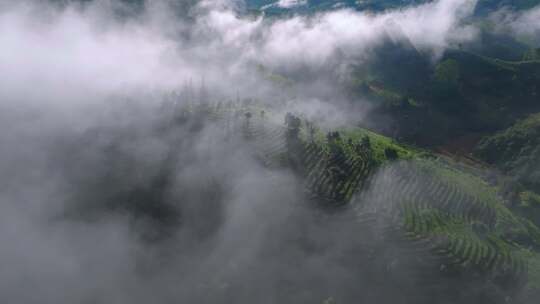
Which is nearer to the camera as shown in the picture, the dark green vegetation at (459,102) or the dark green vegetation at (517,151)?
the dark green vegetation at (517,151)

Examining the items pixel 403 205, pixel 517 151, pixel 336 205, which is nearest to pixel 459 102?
pixel 517 151

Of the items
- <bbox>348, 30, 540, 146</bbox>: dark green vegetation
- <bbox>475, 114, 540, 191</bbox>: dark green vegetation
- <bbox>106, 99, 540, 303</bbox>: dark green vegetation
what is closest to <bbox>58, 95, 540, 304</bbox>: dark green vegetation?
<bbox>106, 99, 540, 303</bbox>: dark green vegetation

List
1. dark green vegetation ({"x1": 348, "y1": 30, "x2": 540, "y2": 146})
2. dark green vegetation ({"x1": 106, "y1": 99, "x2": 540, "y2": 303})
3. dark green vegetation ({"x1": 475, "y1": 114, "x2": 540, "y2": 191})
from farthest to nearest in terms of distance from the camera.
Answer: dark green vegetation ({"x1": 348, "y1": 30, "x2": 540, "y2": 146})
dark green vegetation ({"x1": 475, "y1": 114, "x2": 540, "y2": 191})
dark green vegetation ({"x1": 106, "y1": 99, "x2": 540, "y2": 303})

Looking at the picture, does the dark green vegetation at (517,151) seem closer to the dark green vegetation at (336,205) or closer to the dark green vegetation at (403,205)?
the dark green vegetation at (336,205)

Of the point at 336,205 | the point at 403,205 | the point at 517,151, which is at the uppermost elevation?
the point at 517,151

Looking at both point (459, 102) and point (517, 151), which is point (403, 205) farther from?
point (459, 102)

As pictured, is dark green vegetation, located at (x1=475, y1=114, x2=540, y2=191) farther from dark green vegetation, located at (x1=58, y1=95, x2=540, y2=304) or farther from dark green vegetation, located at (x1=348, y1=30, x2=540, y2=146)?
dark green vegetation, located at (x1=348, y1=30, x2=540, y2=146)

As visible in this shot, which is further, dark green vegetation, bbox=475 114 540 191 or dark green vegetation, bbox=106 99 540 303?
dark green vegetation, bbox=475 114 540 191

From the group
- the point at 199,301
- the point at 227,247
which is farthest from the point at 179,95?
the point at 199,301

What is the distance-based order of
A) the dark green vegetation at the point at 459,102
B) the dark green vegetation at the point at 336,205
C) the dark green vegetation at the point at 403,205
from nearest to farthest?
the dark green vegetation at the point at 336,205 → the dark green vegetation at the point at 403,205 → the dark green vegetation at the point at 459,102

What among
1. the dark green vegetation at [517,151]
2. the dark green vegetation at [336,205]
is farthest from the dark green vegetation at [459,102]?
the dark green vegetation at [336,205]

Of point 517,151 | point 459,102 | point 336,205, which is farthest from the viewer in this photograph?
point 459,102

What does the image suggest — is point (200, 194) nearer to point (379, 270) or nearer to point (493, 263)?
point (379, 270)

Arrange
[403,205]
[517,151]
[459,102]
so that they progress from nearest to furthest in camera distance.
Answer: [403,205]
[517,151]
[459,102]
